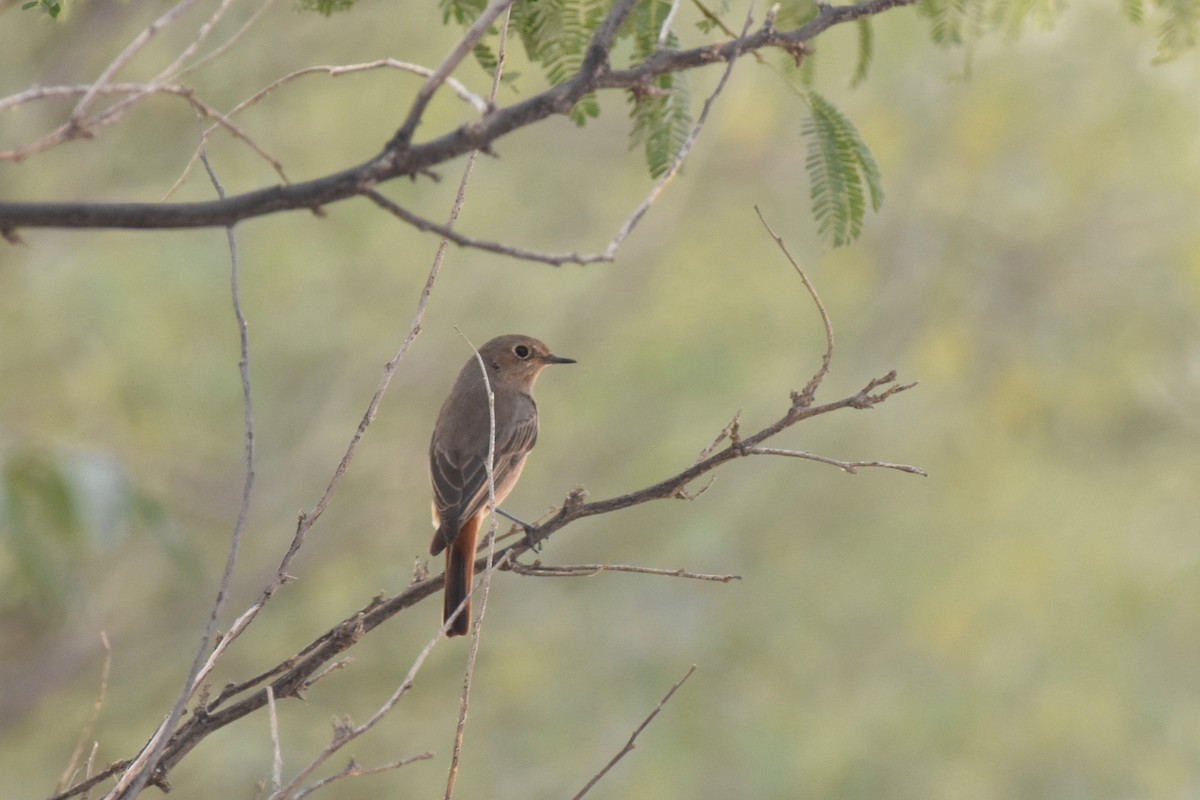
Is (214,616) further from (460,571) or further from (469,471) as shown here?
(469,471)

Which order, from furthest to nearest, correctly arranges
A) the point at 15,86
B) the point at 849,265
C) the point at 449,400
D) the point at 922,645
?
the point at 922,645 → the point at 849,265 → the point at 15,86 → the point at 449,400

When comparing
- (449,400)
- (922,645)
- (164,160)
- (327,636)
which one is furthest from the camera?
(922,645)

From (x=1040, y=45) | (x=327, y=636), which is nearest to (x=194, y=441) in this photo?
(x=1040, y=45)

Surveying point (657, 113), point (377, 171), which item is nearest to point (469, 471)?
point (657, 113)

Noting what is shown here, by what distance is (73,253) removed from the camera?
10.6 m

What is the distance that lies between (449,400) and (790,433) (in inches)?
169

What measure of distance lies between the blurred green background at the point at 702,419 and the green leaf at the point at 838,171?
6.54m

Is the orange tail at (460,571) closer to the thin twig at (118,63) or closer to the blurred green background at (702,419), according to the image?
the thin twig at (118,63)

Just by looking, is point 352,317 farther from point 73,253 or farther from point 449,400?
point 449,400

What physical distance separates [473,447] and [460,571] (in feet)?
4.27

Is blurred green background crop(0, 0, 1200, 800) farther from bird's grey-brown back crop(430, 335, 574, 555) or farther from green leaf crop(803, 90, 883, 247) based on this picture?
green leaf crop(803, 90, 883, 247)

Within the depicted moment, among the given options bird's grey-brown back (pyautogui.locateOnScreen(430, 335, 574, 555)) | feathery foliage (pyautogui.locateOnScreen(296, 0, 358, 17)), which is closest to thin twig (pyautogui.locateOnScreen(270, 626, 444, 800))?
feathery foliage (pyautogui.locateOnScreen(296, 0, 358, 17))

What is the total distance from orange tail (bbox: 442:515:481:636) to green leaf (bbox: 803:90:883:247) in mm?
2021

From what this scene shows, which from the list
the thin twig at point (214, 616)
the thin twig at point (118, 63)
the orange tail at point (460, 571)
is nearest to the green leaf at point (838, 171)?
the thin twig at point (214, 616)
